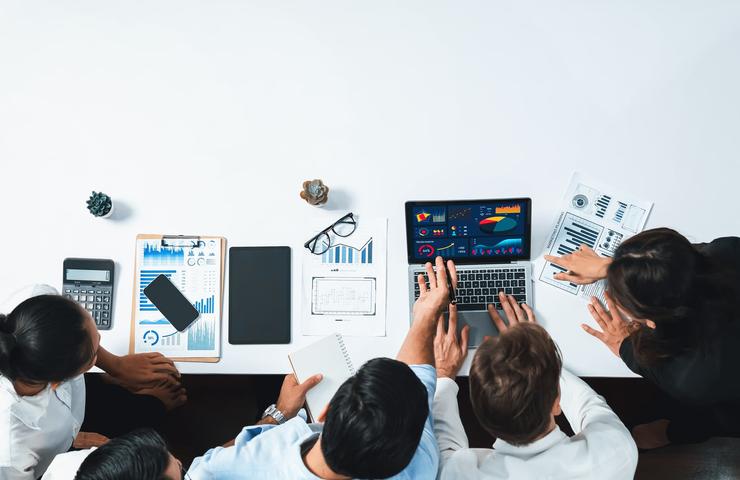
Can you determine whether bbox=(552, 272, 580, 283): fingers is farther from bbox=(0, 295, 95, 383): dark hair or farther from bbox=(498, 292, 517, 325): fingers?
bbox=(0, 295, 95, 383): dark hair

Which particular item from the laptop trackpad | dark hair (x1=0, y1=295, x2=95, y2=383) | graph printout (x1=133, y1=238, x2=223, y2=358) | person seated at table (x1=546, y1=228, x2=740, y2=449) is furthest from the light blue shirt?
person seated at table (x1=546, y1=228, x2=740, y2=449)

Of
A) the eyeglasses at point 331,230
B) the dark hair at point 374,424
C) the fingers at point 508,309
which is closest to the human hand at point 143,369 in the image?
the eyeglasses at point 331,230

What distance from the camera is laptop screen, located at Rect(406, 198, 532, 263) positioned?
1.51m

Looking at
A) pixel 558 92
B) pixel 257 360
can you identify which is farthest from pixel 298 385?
pixel 558 92

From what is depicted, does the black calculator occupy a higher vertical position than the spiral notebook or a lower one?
higher

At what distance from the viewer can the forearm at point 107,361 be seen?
1576mm

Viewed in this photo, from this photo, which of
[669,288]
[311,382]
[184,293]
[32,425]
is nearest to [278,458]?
[311,382]

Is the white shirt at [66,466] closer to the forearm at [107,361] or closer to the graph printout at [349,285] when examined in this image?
the forearm at [107,361]

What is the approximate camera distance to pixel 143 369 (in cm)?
162

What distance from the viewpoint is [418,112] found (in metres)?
1.59

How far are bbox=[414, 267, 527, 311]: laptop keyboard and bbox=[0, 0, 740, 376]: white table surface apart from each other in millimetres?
81

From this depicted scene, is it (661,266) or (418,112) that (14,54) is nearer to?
(418,112)

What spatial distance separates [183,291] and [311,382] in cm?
48

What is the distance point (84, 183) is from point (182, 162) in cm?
32
